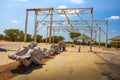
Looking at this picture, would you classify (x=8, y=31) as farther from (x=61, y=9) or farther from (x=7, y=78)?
(x=7, y=78)

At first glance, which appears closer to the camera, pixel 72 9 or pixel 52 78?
pixel 52 78

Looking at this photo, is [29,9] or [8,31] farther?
[8,31]

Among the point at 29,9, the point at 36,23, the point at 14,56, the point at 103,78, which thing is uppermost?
the point at 29,9

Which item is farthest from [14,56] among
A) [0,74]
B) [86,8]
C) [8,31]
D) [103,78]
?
[8,31]

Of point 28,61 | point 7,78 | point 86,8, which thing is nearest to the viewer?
point 7,78

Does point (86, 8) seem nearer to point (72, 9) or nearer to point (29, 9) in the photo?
point (72, 9)

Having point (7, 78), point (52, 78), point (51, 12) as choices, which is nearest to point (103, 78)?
point (52, 78)

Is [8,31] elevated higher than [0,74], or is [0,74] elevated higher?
[8,31]

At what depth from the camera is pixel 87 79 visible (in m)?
5.98

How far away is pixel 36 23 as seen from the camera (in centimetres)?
2598

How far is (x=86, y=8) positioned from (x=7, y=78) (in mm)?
18432

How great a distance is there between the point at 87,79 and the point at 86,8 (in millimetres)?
17781

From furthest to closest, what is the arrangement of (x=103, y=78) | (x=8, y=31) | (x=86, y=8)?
(x=8, y=31) < (x=86, y=8) < (x=103, y=78)

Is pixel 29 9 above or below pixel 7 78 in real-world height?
above
